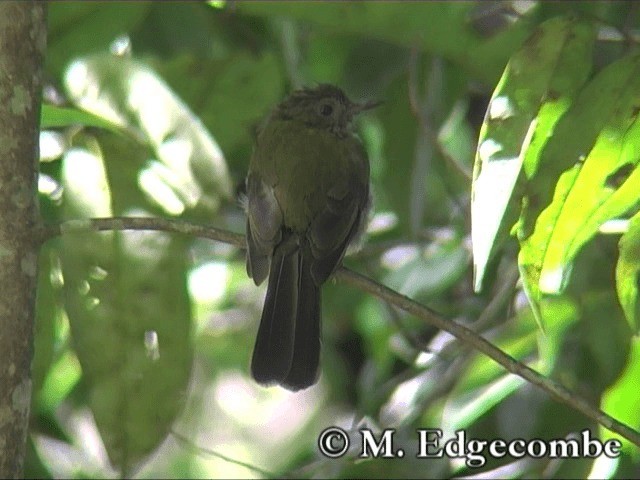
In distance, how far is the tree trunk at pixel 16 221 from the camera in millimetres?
2381

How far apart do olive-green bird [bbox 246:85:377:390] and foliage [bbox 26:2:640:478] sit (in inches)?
5.7

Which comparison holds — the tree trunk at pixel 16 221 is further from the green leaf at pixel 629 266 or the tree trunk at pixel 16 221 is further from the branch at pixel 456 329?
the green leaf at pixel 629 266

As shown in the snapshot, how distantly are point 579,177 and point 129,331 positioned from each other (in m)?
1.28

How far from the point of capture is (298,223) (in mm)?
3713

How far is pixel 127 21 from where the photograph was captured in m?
4.05

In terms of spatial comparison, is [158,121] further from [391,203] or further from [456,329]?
[456,329]

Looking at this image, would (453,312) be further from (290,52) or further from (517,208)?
(517,208)

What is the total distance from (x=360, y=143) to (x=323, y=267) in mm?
958

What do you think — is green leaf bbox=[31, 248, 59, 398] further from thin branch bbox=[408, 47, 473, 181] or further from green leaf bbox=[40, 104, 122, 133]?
thin branch bbox=[408, 47, 473, 181]

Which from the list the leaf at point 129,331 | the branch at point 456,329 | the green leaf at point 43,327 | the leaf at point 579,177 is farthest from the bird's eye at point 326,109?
the leaf at point 579,177

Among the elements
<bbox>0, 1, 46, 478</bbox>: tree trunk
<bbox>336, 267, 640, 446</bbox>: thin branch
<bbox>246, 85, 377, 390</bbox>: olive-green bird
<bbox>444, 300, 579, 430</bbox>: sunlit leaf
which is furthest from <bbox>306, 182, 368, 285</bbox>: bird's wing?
<bbox>0, 1, 46, 478</bbox>: tree trunk

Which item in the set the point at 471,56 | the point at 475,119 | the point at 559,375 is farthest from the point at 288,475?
the point at 475,119

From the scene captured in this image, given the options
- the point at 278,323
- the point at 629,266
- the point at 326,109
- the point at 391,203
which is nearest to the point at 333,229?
the point at 278,323

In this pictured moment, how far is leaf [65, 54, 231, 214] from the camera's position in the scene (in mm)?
3398
